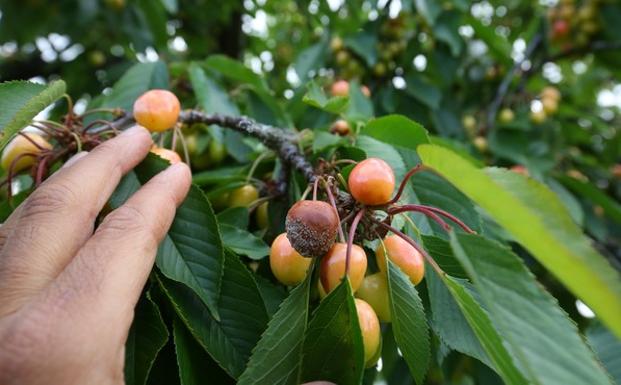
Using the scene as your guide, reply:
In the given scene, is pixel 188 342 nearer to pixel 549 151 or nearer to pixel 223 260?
pixel 223 260

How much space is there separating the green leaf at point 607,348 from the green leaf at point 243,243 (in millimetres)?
828

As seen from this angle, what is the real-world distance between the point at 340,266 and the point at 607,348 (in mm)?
949

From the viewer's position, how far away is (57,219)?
80 cm

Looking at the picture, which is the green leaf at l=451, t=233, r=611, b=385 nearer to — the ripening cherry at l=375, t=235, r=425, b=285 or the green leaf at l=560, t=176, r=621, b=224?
the ripening cherry at l=375, t=235, r=425, b=285

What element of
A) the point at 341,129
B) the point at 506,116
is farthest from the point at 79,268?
the point at 506,116

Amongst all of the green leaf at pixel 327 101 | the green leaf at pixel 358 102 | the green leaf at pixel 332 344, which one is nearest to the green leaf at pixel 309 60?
the green leaf at pixel 358 102

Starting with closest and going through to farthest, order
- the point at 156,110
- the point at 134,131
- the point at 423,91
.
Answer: the point at 134,131 < the point at 156,110 < the point at 423,91

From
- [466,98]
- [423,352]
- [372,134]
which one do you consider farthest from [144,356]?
[466,98]

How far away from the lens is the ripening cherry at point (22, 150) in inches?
45.0

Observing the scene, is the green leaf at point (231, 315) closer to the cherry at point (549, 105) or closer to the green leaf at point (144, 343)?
the green leaf at point (144, 343)

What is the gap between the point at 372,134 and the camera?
4.05ft

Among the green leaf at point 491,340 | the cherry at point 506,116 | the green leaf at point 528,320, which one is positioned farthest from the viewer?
the cherry at point 506,116

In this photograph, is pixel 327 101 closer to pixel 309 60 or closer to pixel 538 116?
pixel 309 60

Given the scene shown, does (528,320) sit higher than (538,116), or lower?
higher
